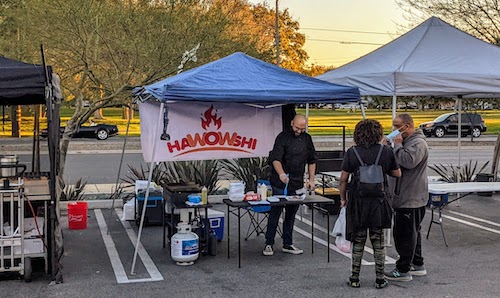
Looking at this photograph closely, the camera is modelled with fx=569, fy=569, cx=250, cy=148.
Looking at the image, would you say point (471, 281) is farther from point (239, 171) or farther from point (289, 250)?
point (239, 171)

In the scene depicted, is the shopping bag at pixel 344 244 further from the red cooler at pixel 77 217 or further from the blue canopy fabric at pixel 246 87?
the red cooler at pixel 77 217

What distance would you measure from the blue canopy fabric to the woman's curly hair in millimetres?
1315

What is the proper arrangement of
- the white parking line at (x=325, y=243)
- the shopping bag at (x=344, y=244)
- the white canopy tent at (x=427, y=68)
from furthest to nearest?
the white canopy tent at (x=427, y=68) → the white parking line at (x=325, y=243) → the shopping bag at (x=344, y=244)

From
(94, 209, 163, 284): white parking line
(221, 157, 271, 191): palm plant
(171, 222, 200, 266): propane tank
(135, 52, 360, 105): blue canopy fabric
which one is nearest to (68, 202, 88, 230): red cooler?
(94, 209, 163, 284): white parking line

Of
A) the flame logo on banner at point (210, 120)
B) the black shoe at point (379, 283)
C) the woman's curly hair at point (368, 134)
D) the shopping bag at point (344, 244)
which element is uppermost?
the flame logo on banner at point (210, 120)

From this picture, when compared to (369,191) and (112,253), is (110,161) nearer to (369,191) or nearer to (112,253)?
(112,253)

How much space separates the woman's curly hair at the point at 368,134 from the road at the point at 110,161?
24.6 feet

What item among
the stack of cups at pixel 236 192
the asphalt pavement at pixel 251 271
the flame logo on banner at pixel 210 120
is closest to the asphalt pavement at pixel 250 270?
the asphalt pavement at pixel 251 271

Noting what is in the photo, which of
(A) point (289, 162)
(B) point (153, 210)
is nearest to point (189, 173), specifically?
(B) point (153, 210)

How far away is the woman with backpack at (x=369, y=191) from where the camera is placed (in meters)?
5.73

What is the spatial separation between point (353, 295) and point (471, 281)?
1462 millimetres

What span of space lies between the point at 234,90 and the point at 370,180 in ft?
6.59

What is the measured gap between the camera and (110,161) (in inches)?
752

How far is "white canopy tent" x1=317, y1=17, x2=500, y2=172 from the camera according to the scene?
26.9 feet
